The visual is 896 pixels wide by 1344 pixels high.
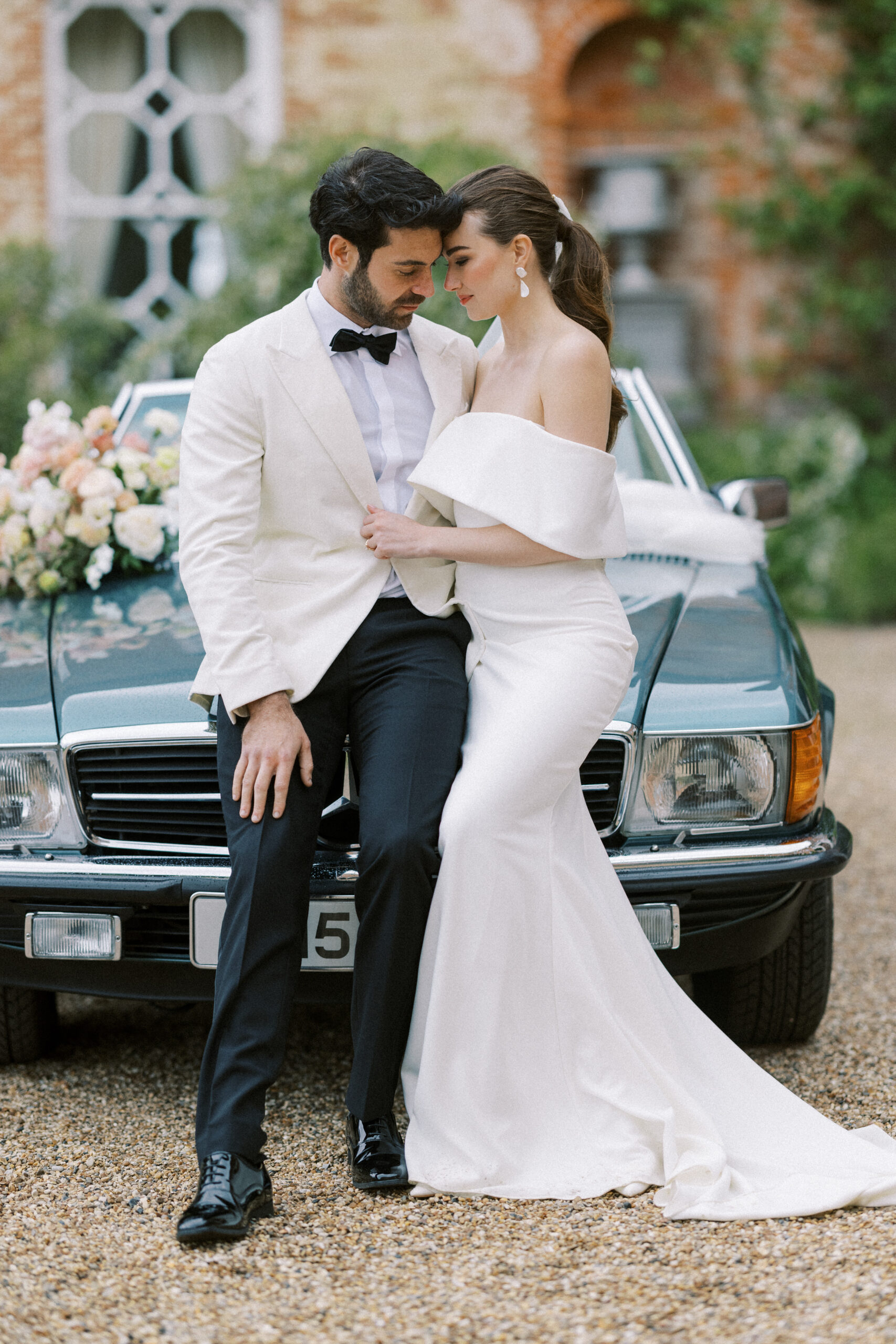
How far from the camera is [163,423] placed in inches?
155

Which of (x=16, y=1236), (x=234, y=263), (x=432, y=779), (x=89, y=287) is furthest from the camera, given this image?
(x=89, y=287)

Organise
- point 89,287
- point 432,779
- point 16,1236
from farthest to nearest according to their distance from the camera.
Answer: point 89,287 < point 432,779 < point 16,1236

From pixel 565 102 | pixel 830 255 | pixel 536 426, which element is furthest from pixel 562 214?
pixel 830 255

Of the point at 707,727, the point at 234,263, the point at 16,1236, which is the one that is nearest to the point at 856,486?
the point at 234,263

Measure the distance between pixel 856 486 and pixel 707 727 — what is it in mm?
8634

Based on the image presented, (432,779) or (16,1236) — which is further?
(432,779)

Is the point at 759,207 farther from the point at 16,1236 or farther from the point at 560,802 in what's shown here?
the point at 16,1236

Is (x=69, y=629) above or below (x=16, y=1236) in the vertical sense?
above

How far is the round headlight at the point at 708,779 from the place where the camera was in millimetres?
2723

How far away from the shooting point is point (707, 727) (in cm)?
271

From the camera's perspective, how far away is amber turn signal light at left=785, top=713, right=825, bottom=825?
2.75 metres

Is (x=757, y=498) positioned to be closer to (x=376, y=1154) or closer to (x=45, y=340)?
(x=376, y=1154)

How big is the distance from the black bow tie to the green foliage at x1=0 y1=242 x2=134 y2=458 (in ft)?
21.1

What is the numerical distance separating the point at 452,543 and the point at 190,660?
1.99 feet
